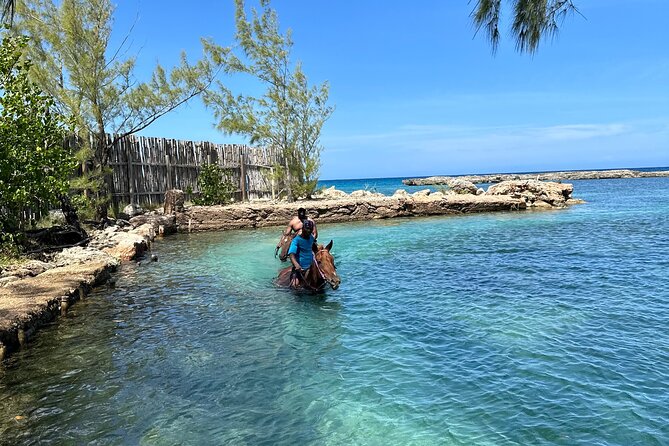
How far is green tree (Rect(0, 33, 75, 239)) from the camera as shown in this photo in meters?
9.18

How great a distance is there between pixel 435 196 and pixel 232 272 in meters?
14.8

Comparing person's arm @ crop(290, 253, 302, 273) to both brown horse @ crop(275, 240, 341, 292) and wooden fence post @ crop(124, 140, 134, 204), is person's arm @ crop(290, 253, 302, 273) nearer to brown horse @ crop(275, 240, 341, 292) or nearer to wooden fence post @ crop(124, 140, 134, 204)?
brown horse @ crop(275, 240, 341, 292)

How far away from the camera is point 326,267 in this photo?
8984mm

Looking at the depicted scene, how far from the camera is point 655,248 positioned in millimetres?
12383

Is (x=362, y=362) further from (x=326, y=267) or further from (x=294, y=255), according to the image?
(x=326, y=267)

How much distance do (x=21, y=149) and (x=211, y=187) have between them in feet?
36.4

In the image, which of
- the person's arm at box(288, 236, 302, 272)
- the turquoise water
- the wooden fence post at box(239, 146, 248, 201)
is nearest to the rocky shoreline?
the turquoise water

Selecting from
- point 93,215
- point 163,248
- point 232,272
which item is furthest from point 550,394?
point 93,215

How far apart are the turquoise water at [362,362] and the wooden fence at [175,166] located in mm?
9202

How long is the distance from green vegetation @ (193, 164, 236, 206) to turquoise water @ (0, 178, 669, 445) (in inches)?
406

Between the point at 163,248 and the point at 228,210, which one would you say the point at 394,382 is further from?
the point at 228,210

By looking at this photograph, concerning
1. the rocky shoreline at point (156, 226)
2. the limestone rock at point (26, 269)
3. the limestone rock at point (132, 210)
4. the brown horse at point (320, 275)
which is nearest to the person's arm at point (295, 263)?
the brown horse at point (320, 275)

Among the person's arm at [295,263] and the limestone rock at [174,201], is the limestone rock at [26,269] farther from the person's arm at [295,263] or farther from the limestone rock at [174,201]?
the limestone rock at [174,201]

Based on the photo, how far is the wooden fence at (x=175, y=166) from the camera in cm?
1847
